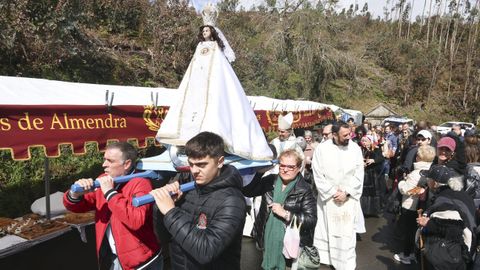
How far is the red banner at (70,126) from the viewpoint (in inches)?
121

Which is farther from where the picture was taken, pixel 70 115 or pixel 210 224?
pixel 70 115

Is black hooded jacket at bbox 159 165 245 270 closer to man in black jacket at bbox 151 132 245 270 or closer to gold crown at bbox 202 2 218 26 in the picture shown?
man in black jacket at bbox 151 132 245 270

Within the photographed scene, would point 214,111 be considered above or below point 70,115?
above

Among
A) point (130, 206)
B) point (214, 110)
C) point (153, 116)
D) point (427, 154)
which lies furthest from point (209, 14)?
point (427, 154)

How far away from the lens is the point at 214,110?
2473 mm

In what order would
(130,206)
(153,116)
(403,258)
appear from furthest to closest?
1. (403,258)
2. (153,116)
3. (130,206)

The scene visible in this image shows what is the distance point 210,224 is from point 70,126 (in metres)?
2.34

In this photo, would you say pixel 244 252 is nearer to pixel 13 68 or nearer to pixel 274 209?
pixel 274 209

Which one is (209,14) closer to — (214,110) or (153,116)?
(214,110)

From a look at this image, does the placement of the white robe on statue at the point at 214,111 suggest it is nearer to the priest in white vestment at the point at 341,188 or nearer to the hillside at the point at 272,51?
the priest in white vestment at the point at 341,188

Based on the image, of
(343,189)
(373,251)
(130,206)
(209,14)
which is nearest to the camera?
(130,206)

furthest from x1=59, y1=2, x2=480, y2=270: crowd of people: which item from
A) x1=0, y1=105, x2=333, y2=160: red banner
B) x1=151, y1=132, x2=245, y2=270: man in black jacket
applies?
x1=0, y1=105, x2=333, y2=160: red banner

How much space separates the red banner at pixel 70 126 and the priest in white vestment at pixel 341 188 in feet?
7.45

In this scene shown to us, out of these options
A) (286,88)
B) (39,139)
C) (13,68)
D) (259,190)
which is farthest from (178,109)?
(286,88)
